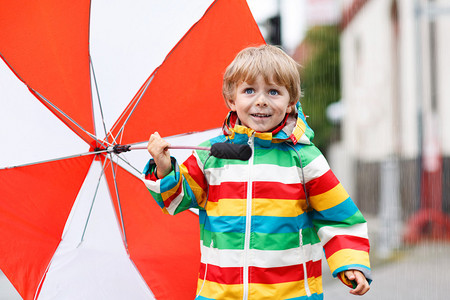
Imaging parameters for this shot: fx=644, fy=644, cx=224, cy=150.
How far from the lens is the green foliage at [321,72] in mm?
31797

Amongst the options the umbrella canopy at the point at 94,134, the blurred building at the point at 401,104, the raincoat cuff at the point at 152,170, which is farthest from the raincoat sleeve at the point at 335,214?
the blurred building at the point at 401,104

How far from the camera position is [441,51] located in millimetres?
10664

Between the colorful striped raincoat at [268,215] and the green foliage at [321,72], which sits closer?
the colorful striped raincoat at [268,215]

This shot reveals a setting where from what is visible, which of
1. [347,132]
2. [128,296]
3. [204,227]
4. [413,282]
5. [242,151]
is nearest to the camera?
[242,151]

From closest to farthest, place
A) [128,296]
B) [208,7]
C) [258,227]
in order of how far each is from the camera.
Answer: [258,227] < [128,296] < [208,7]

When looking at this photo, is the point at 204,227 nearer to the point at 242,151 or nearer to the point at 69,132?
the point at 242,151

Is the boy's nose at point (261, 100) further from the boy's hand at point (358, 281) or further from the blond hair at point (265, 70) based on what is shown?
the boy's hand at point (358, 281)

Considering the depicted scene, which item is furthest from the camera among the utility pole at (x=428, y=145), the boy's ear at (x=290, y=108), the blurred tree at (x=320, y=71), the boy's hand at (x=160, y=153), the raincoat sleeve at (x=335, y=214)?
the blurred tree at (x=320, y=71)

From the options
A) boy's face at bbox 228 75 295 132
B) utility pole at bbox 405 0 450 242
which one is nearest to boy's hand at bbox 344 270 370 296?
boy's face at bbox 228 75 295 132

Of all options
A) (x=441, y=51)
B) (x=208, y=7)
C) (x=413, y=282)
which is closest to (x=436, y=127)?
(x=441, y=51)

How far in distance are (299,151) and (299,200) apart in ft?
0.63

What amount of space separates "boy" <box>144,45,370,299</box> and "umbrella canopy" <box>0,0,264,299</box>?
1.29 ft

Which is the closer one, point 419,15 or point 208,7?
point 208,7

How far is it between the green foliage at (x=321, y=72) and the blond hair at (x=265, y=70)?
28466mm
